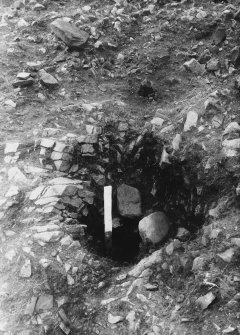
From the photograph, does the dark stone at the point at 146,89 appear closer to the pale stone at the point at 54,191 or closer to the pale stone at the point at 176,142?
the pale stone at the point at 176,142

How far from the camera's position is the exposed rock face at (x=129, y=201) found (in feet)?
15.3

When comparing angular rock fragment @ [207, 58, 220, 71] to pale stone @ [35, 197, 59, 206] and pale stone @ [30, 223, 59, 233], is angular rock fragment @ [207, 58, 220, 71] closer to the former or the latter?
pale stone @ [35, 197, 59, 206]

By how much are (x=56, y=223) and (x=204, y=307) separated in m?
1.59

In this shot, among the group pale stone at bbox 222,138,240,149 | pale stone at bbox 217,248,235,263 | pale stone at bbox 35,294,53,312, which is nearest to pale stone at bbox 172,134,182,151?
pale stone at bbox 222,138,240,149

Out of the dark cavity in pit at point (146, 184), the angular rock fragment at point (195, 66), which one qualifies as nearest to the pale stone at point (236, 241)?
the dark cavity in pit at point (146, 184)

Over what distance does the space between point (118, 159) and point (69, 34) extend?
2201 mm

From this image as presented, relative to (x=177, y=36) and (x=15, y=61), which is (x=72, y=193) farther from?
(x=177, y=36)

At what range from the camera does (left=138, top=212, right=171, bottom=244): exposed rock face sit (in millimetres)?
4152

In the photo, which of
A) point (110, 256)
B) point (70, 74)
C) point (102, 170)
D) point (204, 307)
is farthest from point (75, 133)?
point (204, 307)

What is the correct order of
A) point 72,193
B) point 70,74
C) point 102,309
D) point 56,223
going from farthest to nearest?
1. point 70,74
2. point 72,193
3. point 56,223
4. point 102,309

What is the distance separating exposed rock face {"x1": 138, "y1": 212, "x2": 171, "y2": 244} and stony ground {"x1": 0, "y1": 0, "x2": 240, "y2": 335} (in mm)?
103

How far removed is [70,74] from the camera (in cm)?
578

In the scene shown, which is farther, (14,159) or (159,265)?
(14,159)

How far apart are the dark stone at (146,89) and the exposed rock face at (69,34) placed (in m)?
1.15
